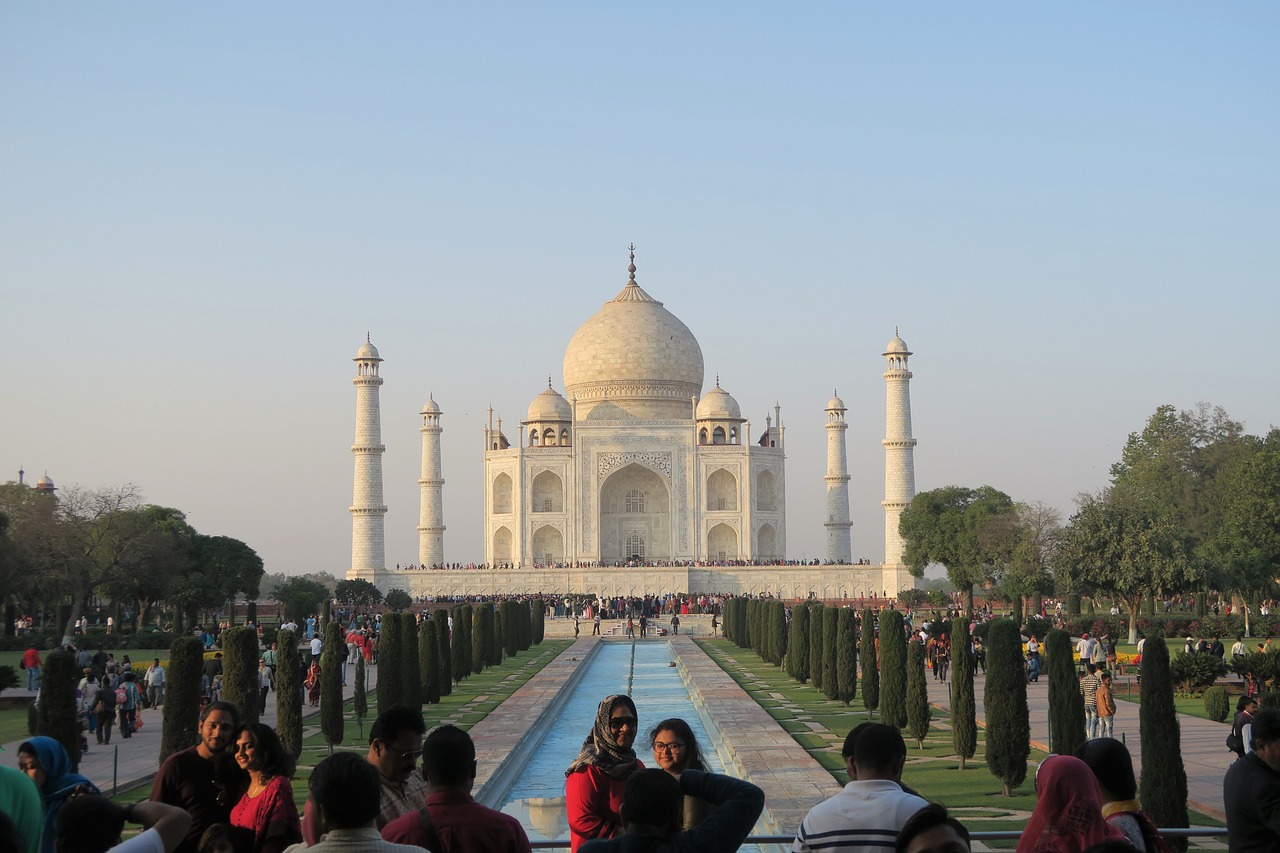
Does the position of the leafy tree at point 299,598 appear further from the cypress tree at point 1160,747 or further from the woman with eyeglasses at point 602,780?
the woman with eyeglasses at point 602,780

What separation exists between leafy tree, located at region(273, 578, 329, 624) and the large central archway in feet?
39.8

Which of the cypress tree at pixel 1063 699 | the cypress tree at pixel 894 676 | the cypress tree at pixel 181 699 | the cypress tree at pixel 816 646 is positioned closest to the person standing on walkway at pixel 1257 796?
the cypress tree at pixel 1063 699

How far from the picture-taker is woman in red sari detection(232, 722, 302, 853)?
398 centimetres

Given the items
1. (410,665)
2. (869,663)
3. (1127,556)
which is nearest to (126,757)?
(410,665)

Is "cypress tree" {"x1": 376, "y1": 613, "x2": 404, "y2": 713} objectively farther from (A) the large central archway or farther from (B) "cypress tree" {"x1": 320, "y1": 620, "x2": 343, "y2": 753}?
(A) the large central archway

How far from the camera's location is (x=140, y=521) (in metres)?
31.1

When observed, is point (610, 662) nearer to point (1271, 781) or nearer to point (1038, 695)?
point (1038, 695)

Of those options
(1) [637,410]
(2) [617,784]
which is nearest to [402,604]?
(1) [637,410]

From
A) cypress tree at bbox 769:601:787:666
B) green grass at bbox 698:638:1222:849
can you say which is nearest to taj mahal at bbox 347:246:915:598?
cypress tree at bbox 769:601:787:666

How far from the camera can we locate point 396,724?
3982 millimetres

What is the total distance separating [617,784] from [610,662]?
21300 millimetres

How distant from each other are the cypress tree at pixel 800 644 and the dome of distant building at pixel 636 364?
1023 inches

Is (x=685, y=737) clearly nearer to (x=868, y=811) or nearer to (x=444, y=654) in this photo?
(x=868, y=811)

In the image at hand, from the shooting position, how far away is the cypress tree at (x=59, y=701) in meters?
9.09
